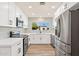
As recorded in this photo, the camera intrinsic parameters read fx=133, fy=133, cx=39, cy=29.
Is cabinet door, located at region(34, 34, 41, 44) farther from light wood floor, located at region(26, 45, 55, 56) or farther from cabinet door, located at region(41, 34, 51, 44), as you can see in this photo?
light wood floor, located at region(26, 45, 55, 56)

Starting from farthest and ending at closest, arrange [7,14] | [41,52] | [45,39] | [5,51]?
[45,39]
[41,52]
[7,14]
[5,51]

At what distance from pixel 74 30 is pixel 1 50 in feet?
5.47

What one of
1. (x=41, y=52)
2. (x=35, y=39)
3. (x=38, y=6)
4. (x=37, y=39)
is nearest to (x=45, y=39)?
(x=37, y=39)

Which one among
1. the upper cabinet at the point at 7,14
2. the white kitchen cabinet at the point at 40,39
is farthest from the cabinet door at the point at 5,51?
the white kitchen cabinet at the point at 40,39

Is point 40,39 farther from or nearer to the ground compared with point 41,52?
farther from the ground

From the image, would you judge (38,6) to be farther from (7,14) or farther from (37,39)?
(37,39)

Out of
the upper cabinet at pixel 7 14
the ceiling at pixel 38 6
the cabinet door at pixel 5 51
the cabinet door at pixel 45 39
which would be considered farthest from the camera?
the cabinet door at pixel 45 39

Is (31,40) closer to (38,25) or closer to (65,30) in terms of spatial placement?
(38,25)

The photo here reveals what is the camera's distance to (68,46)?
309 cm

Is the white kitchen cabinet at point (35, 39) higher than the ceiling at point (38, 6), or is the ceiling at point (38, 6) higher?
the ceiling at point (38, 6)

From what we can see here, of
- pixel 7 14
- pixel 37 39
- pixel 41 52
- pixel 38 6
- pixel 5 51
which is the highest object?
pixel 38 6

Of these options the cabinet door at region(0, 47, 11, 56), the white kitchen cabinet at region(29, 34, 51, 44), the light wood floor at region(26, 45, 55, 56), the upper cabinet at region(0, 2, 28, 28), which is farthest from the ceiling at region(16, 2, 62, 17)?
the cabinet door at region(0, 47, 11, 56)

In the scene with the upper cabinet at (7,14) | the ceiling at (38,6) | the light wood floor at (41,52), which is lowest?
the light wood floor at (41,52)

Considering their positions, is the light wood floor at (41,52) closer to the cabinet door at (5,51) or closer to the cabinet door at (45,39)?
the cabinet door at (45,39)
